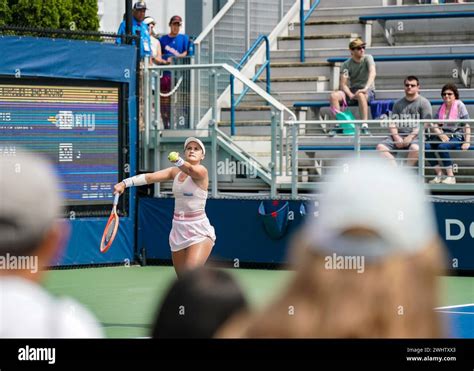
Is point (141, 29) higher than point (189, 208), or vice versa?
point (141, 29)

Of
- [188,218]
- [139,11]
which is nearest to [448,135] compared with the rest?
[139,11]

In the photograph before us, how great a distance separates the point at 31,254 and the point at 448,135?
14481mm

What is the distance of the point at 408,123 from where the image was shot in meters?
16.7

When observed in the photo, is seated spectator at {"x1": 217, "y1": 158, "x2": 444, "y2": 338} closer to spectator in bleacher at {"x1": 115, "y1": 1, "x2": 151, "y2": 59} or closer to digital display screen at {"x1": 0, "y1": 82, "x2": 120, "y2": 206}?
digital display screen at {"x1": 0, "y1": 82, "x2": 120, "y2": 206}

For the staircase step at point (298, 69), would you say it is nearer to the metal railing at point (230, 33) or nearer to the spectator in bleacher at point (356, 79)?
the metal railing at point (230, 33)

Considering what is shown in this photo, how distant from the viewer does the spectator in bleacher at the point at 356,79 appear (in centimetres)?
1870

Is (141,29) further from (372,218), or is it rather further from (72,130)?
(372,218)

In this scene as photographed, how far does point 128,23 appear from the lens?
17938mm

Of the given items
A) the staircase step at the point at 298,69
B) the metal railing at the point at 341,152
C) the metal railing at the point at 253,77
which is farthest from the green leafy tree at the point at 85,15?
the metal railing at the point at 341,152

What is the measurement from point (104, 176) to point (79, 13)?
918 centimetres

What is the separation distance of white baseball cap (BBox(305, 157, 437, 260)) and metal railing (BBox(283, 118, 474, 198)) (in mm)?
13262

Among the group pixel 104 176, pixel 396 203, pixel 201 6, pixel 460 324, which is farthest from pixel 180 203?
pixel 201 6

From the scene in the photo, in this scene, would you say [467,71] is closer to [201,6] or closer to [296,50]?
[296,50]
